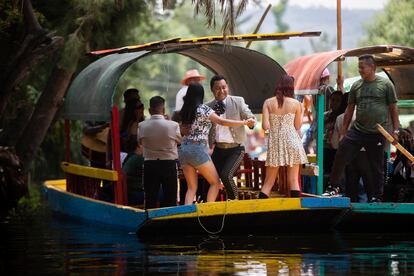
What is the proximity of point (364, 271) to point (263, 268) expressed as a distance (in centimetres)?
102

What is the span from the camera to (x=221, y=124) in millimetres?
15977

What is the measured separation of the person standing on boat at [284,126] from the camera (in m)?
16.3

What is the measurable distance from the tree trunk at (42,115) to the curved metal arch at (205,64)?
467 cm

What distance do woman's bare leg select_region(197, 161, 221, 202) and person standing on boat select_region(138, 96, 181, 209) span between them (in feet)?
1.39

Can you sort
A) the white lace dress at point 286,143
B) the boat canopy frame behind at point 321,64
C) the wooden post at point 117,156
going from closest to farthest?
the white lace dress at point 286,143 → the wooden post at point 117,156 → the boat canopy frame behind at point 321,64

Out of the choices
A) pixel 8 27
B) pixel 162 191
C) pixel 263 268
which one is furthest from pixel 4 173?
pixel 263 268

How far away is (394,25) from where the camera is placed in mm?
43062

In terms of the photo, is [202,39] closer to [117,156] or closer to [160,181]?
[117,156]

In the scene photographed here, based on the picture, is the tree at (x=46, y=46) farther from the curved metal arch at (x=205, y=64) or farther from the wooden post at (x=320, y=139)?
the wooden post at (x=320, y=139)

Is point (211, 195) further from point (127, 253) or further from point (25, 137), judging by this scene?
point (25, 137)

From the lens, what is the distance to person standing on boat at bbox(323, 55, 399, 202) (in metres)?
16.6

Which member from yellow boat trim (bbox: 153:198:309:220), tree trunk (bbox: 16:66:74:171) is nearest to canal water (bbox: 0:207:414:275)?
yellow boat trim (bbox: 153:198:309:220)

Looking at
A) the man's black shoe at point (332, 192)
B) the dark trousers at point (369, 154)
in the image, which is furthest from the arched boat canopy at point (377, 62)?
the man's black shoe at point (332, 192)

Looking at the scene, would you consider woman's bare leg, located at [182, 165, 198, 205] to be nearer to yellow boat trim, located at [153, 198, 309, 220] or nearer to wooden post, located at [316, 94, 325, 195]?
yellow boat trim, located at [153, 198, 309, 220]
